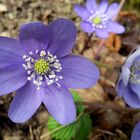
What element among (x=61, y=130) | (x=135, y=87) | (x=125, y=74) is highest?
(x=125, y=74)

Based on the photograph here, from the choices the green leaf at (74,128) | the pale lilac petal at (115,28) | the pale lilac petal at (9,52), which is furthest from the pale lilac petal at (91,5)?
the pale lilac petal at (9,52)

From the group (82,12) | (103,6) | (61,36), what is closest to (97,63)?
(82,12)

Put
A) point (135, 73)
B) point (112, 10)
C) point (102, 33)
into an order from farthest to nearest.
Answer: point (112, 10), point (102, 33), point (135, 73)

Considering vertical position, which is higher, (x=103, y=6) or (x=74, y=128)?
(x=103, y=6)

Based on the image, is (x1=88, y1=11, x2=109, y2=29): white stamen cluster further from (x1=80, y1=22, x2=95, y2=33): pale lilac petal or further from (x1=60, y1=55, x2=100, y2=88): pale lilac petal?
(x1=60, y1=55, x2=100, y2=88): pale lilac petal

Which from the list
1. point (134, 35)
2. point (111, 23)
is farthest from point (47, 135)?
point (134, 35)

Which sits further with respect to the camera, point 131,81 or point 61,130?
point 61,130

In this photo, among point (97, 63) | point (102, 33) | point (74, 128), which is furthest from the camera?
point (102, 33)

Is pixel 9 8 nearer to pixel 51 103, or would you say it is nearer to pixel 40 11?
pixel 40 11

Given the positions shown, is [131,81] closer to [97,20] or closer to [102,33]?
[102,33]
